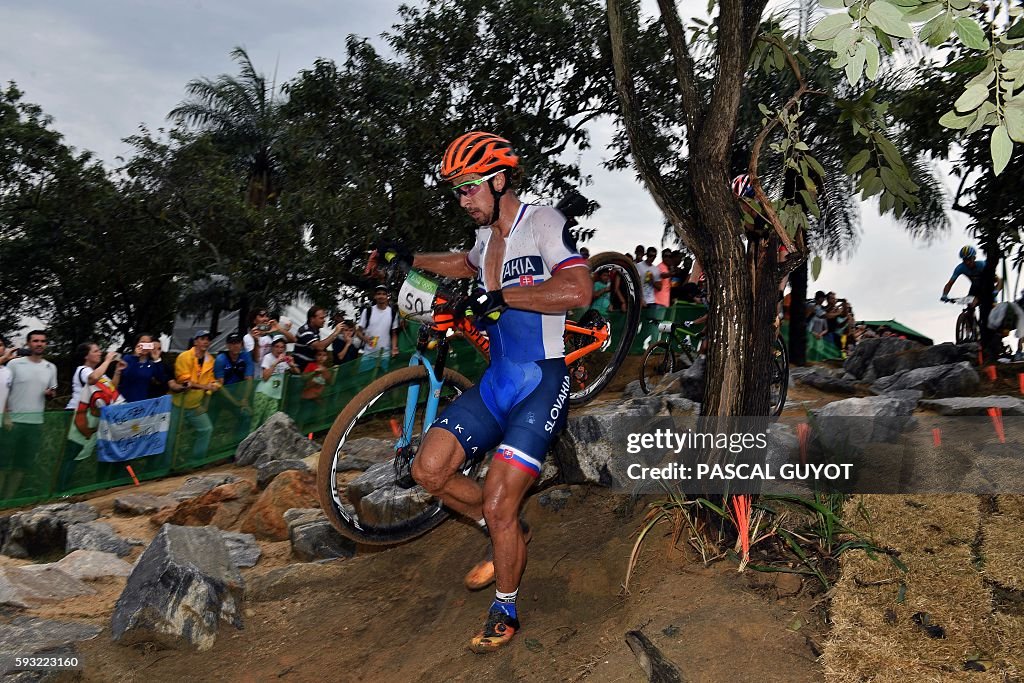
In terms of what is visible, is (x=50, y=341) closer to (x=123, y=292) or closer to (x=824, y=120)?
(x=123, y=292)

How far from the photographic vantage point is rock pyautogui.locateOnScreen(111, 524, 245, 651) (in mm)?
5094

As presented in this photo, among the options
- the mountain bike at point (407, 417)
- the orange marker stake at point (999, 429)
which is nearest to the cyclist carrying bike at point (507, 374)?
the mountain bike at point (407, 417)

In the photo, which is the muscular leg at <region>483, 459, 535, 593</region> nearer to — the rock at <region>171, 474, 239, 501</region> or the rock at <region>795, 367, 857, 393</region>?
the rock at <region>171, 474, 239, 501</region>

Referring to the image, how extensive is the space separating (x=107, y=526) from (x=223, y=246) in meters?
16.3

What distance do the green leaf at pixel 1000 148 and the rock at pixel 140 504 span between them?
8545 mm

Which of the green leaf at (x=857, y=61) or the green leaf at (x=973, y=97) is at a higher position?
the green leaf at (x=857, y=61)

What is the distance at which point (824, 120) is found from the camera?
1653cm

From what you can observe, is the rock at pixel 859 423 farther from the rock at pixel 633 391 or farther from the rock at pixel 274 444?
the rock at pixel 274 444

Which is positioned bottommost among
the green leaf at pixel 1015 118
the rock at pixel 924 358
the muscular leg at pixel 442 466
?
the muscular leg at pixel 442 466

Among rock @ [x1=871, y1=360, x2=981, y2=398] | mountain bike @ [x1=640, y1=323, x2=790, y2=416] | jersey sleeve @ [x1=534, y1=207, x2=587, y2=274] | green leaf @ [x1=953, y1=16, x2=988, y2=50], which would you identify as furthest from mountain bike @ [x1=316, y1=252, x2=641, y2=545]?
rock @ [x1=871, y1=360, x2=981, y2=398]

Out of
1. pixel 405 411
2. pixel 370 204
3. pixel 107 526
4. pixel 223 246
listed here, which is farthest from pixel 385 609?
pixel 223 246

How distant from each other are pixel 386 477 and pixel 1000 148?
528cm

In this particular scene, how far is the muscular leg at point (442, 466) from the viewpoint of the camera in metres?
4.67

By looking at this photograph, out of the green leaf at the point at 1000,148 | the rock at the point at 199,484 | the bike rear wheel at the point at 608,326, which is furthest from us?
the rock at the point at 199,484
